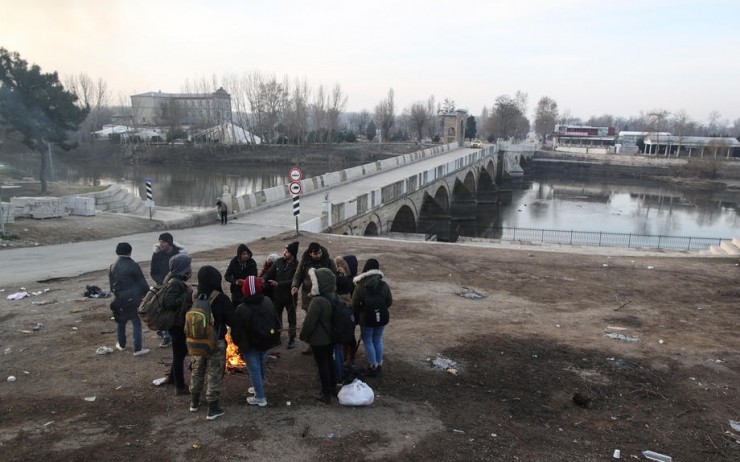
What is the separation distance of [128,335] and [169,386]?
6.71ft

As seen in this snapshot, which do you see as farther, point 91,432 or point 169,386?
point 169,386

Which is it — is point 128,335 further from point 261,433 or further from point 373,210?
point 373,210

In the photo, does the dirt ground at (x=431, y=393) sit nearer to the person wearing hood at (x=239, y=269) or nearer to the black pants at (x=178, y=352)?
the black pants at (x=178, y=352)

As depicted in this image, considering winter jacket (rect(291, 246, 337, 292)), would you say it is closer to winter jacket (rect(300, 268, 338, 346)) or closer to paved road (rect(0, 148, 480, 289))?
winter jacket (rect(300, 268, 338, 346))

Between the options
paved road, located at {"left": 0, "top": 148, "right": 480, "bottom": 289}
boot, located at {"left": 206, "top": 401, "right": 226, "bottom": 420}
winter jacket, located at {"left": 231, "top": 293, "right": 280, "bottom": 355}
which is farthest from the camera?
paved road, located at {"left": 0, "top": 148, "right": 480, "bottom": 289}

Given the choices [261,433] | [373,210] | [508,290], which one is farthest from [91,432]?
[373,210]

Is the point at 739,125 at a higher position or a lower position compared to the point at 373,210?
higher

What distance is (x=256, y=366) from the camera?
15.7 ft

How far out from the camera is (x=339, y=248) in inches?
566

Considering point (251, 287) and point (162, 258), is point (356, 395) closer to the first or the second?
point (251, 287)

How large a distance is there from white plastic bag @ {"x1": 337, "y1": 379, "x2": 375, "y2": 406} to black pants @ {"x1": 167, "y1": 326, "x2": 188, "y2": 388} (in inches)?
66.5

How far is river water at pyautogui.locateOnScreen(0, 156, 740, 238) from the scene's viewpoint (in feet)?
129

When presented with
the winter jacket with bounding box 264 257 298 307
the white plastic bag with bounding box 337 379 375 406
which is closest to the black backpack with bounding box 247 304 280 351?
the white plastic bag with bounding box 337 379 375 406

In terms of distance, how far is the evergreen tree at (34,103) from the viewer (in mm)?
23500
